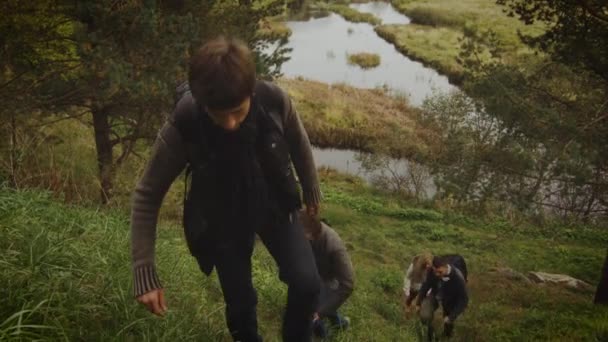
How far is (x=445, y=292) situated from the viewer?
6359 mm

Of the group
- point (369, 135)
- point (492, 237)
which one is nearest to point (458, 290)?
point (492, 237)

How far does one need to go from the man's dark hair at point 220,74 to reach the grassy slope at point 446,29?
29.4 meters

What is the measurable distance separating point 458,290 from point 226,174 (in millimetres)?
4628

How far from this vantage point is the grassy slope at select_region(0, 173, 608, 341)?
2705 millimetres

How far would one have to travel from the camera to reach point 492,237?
596 inches

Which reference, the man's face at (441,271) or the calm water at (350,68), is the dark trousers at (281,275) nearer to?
the man's face at (441,271)

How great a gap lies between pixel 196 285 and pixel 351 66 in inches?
1214

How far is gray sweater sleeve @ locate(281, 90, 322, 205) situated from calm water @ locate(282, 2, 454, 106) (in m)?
24.1

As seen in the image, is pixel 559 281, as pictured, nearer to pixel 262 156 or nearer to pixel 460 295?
pixel 460 295

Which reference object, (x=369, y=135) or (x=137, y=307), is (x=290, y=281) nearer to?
(x=137, y=307)

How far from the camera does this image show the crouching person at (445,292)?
6.24 m

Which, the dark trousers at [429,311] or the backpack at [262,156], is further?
the dark trousers at [429,311]

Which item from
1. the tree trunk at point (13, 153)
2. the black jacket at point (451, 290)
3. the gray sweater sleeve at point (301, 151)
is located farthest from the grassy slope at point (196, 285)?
the gray sweater sleeve at point (301, 151)

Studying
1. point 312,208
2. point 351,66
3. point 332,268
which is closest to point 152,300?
point 312,208
